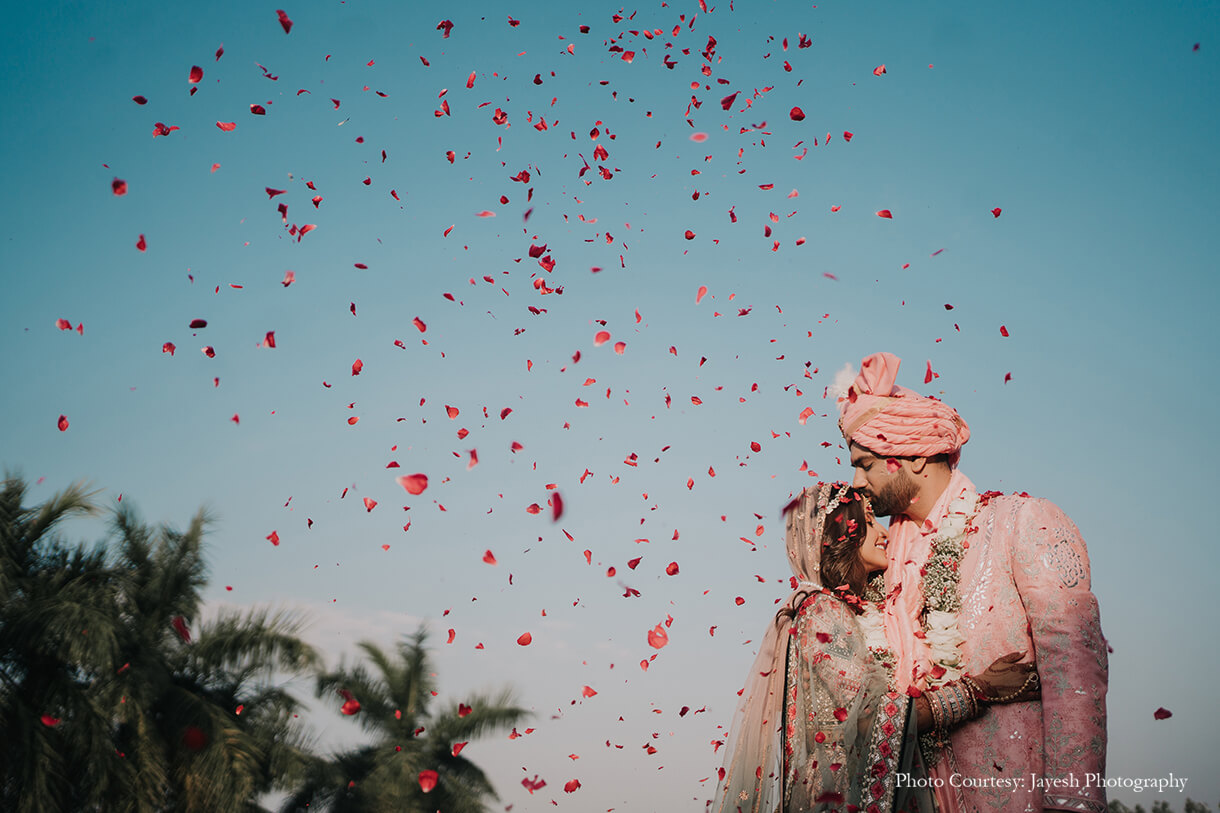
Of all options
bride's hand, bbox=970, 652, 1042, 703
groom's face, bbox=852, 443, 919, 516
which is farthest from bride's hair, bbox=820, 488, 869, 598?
bride's hand, bbox=970, 652, 1042, 703

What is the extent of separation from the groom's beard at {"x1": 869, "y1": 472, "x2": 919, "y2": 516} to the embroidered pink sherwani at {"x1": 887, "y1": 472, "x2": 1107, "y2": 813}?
1.10 ft

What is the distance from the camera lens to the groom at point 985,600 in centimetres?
354

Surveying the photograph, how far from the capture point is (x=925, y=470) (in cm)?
436

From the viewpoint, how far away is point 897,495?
4344 millimetres

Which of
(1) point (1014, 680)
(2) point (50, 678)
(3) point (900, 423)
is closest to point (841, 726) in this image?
(1) point (1014, 680)

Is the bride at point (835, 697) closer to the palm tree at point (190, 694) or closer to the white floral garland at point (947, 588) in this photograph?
the white floral garland at point (947, 588)

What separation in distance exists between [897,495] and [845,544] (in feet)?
1.32

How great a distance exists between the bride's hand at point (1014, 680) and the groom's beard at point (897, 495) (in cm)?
87

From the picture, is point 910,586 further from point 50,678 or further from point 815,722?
point 50,678

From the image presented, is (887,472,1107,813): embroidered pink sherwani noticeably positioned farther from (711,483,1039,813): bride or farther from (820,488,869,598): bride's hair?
(820,488,869,598): bride's hair

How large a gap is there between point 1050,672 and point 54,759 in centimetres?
1299

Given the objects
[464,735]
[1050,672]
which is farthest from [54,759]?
[1050,672]

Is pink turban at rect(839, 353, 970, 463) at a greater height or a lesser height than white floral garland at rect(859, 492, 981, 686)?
greater

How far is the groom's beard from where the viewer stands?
4.32 m
